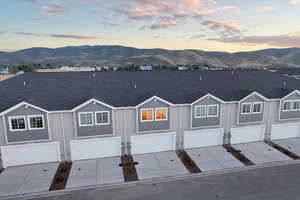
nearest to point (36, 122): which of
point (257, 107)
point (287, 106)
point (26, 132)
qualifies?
point (26, 132)

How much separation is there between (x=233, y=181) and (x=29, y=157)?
15.5m

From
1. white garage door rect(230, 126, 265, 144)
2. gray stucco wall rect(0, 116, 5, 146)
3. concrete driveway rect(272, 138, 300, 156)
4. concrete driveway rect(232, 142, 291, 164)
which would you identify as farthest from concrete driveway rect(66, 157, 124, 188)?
concrete driveway rect(272, 138, 300, 156)

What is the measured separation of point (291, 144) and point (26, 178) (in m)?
23.7

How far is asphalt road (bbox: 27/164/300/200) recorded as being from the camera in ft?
34.5

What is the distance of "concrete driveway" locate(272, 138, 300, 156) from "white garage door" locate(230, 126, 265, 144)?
1.81 m

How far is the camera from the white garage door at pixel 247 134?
17781 millimetres

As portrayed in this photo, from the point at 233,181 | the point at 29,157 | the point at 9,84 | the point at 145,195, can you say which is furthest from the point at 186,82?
the point at 9,84

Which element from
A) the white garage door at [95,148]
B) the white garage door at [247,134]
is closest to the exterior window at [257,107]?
the white garage door at [247,134]

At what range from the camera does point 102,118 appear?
14.8 metres

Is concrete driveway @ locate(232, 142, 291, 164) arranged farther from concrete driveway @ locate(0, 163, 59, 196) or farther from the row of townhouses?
concrete driveway @ locate(0, 163, 59, 196)

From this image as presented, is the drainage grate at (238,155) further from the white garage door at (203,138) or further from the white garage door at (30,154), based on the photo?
the white garage door at (30,154)

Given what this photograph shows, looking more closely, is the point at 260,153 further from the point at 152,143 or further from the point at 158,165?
the point at 152,143

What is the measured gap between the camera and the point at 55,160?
1455cm

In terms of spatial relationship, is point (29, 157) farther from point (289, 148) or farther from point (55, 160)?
point (289, 148)
